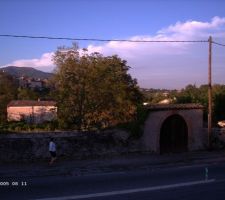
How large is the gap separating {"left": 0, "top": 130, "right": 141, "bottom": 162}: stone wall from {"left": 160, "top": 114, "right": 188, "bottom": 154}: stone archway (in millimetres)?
1647

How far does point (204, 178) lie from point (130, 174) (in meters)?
2.96

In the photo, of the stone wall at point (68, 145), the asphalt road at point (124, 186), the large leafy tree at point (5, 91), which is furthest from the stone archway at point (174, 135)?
Result: the large leafy tree at point (5, 91)

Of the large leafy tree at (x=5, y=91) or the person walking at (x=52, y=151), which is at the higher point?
the large leafy tree at (x=5, y=91)

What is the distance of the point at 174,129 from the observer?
2644cm

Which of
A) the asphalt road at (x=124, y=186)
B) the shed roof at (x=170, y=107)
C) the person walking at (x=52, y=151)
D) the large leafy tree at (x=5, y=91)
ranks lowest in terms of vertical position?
the asphalt road at (x=124, y=186)

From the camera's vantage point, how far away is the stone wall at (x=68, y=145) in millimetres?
21266

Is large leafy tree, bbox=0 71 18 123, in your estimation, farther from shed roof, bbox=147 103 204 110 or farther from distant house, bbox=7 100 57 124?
shed roof, bbox=147 103 204 110

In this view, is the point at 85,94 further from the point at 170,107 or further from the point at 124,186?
the point at 124,186

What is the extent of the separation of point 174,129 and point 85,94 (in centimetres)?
1153

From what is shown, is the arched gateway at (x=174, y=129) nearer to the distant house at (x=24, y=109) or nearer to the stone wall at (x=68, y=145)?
the stone wall at (x=68, y=145)

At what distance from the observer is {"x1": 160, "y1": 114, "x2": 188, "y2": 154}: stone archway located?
25891 mm

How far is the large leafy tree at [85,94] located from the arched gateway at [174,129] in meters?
8.40

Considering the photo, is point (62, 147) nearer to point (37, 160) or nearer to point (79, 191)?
point (37, 160)

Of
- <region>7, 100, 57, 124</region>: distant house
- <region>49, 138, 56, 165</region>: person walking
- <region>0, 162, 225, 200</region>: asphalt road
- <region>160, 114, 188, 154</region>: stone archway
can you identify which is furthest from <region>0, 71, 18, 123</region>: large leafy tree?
<region>0, 162, 225, 200</region>: asphalt road
